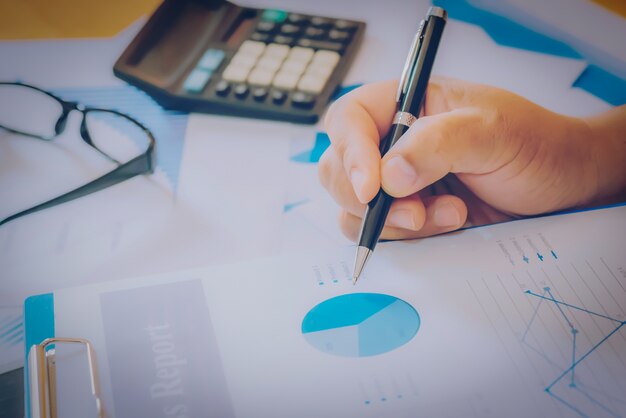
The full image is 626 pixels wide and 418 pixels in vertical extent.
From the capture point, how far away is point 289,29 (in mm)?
581

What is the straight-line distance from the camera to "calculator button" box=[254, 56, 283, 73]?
54 cm

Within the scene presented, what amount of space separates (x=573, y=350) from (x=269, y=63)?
336 mm

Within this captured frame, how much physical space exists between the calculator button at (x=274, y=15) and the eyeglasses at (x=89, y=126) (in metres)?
0.16

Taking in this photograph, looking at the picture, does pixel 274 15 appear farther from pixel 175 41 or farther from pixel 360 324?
pixel 360 324

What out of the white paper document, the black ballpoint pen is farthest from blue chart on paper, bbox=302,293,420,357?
the black ballpoint pen

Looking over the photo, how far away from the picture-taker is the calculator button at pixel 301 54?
55cm

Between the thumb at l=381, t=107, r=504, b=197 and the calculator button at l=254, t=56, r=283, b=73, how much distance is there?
0.60 ft

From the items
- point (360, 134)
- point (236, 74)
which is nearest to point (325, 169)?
point (360, 134)

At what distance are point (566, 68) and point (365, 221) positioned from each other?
0.95 feet

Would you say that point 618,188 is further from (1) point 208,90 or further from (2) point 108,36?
(2) point 108,36

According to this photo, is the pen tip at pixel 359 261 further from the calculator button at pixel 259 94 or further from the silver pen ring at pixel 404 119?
the calculator button at pixel 259 94

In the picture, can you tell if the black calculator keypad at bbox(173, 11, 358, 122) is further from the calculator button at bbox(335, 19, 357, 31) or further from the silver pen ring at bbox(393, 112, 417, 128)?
the silver pen ring at bbox(393, 112, 417, 128)

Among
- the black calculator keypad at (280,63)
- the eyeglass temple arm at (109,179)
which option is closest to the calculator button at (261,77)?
the black calculator keypad at (280,63)

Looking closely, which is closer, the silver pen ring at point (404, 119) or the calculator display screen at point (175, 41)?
the silver pen ring at point (404, 119)
